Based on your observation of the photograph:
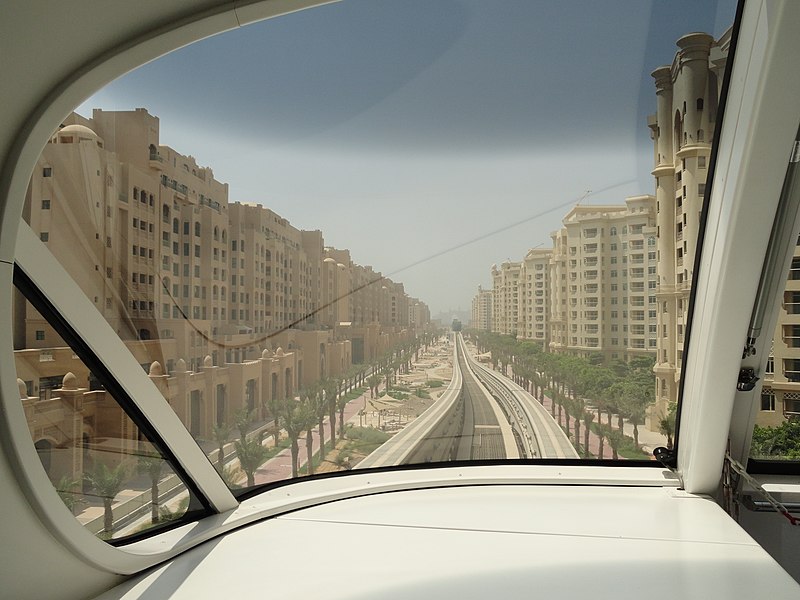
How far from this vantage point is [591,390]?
8.57ft

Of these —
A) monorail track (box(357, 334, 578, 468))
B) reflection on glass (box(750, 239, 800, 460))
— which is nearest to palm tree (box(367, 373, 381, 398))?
monorail track (box(357, 334, 578, 468))

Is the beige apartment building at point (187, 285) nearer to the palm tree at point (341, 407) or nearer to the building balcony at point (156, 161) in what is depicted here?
the building balcony at point (156, 161)

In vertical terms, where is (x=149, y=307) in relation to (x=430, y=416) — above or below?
above

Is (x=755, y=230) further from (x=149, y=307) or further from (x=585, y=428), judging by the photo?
(x=149, y=307)

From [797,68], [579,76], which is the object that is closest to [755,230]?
[797,68]

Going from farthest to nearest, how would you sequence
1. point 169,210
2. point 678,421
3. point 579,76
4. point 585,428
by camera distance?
point 585,428 → point 678,421 → point 579,76 → point 169,210

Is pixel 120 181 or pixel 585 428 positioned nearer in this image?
pixel 120 181

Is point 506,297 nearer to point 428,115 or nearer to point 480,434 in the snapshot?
point 480,434

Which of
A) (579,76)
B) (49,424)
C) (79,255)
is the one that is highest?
(579,76)

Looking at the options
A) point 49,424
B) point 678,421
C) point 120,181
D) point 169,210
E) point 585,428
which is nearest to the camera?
point 49,424

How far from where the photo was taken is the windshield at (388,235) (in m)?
1.78

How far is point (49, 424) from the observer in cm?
153

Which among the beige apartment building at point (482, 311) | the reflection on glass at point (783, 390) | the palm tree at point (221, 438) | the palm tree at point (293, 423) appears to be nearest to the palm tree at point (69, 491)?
the palm tree at point (221, 438)

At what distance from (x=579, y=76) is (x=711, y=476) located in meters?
2.13
